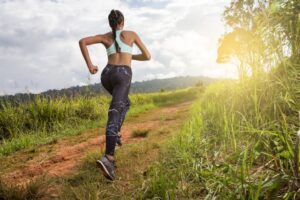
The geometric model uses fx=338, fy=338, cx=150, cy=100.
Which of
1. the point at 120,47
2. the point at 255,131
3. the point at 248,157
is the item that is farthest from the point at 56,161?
the point at 255,131

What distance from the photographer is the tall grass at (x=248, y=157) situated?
2111mm

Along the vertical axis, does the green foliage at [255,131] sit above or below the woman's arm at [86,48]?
below

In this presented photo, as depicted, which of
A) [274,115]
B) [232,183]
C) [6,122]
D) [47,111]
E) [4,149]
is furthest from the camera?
[47,111]

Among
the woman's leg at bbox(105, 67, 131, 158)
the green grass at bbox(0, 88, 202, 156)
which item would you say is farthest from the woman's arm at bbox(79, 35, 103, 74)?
the green grass at bbox(0, 88, 202, 156)

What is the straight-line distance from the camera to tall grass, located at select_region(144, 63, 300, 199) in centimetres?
Answer: 211

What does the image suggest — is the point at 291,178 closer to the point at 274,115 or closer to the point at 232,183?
the point at 232,183

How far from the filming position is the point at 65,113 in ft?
32.3

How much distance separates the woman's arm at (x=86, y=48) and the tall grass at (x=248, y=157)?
57.9 inches

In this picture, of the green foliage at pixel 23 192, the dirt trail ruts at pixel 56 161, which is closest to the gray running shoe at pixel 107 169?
the green foliage at pixel 23 192

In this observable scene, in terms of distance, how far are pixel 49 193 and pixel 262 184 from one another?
7.62 feet

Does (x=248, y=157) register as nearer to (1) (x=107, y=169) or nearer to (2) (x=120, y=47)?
(1) (x=107, y=169)

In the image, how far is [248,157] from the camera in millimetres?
2951

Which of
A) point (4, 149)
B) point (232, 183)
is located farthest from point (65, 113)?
point (232, 183)

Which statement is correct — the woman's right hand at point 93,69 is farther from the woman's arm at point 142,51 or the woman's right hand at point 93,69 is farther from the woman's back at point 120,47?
the woman's arm at point 142,51
